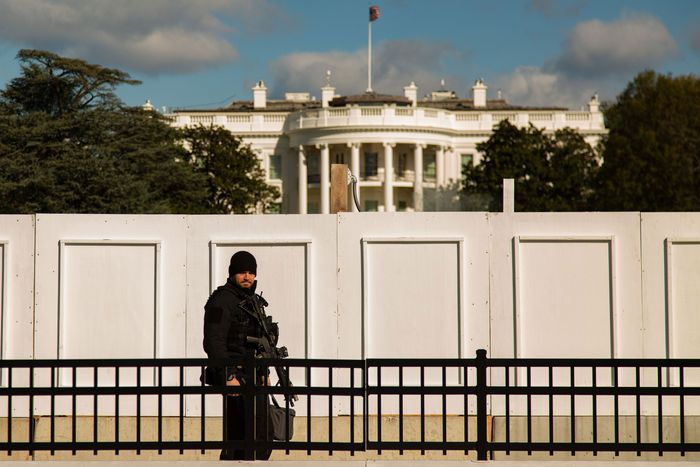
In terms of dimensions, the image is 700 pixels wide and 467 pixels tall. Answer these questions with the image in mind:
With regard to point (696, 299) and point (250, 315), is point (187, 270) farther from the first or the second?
point (696, 299)

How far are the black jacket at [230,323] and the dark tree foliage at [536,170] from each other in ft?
245

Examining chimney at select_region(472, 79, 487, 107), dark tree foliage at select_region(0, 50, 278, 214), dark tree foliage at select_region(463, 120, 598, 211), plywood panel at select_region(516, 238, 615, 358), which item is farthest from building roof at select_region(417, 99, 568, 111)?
plywood panel at select_region(516, 238, 615, 358)

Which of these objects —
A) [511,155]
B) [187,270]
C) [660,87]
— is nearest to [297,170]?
[511,155]

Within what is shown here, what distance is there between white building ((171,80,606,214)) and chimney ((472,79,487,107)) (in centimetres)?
320

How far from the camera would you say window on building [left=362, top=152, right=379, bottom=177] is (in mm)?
124875

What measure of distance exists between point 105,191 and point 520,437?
56.1m

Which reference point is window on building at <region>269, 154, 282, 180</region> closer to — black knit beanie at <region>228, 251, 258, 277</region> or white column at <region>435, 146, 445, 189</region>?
white column at <region>435, 146, 445, 189</region>

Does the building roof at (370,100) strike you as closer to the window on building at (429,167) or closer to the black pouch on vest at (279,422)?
the window on building at (429,167)

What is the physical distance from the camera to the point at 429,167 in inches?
5010

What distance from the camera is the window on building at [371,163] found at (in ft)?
410

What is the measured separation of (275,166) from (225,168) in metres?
37.8

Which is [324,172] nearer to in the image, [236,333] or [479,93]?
[479,93]

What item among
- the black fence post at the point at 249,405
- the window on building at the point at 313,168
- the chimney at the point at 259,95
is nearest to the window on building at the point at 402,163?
the window on building at the point at 313,168

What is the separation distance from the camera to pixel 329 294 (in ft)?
49.5
